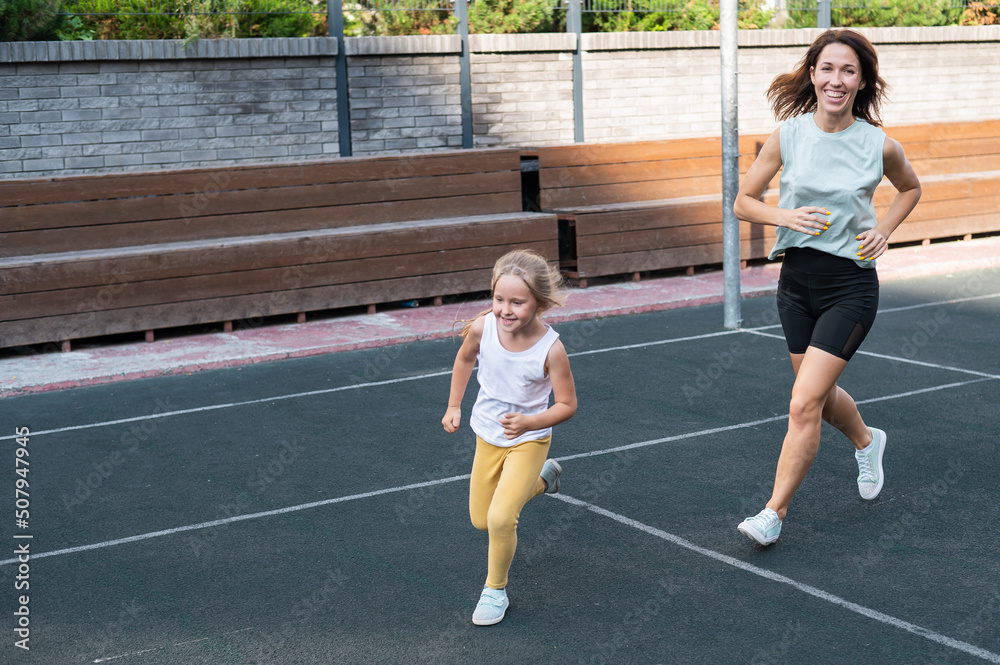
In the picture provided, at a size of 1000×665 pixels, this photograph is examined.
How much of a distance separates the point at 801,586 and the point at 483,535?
62.7 inches

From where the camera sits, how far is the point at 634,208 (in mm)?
13297

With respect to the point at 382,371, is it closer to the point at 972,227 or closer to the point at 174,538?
the point at 174,538

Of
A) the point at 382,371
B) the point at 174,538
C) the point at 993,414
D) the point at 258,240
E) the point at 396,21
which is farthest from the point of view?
the point at 396,21

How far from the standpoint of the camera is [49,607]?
458 centimetres

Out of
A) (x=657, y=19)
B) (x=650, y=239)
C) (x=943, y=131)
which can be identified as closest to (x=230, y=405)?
(x=650, y=239)

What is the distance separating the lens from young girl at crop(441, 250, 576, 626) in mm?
4152

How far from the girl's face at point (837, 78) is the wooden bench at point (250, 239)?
754cm

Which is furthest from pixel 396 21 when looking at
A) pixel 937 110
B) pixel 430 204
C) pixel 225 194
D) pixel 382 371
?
pixel 937 110

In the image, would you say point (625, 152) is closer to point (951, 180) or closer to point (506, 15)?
point (506, 15)

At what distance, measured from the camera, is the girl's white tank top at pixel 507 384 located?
13.9 ft

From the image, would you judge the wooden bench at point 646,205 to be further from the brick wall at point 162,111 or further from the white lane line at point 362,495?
the white lane line at point 362,495

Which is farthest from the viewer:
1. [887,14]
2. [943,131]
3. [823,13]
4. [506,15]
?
[887,14]

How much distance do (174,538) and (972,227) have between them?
1396cm

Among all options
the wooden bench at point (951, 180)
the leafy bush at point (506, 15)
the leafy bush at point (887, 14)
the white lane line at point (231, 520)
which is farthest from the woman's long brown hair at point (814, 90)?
the leafy bush at point (887, 14)
